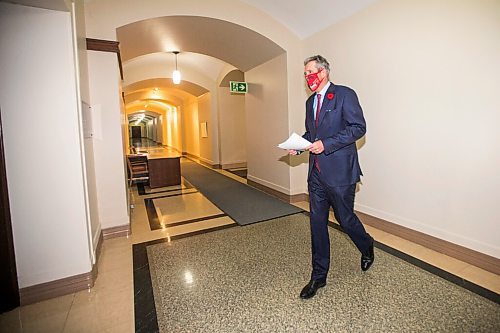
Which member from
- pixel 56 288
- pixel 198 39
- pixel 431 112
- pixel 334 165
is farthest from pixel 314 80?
pixel 198 39

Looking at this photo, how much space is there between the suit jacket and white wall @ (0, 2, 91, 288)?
76.7 inches

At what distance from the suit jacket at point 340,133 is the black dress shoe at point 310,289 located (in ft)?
2.58

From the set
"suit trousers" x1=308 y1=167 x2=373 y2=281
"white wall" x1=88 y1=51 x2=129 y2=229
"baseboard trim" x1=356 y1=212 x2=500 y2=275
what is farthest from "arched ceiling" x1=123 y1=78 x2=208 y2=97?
"suit trousers" x1=308 y1=167 x2=373 y2=281

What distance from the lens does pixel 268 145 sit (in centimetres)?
537

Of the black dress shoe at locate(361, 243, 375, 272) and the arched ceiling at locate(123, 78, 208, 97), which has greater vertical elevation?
the arched ceiling at locate(123, 78, 208, 97)

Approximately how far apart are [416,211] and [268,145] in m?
2.96

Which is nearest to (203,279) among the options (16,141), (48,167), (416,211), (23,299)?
(23,299)

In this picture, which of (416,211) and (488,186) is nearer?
(488,186)

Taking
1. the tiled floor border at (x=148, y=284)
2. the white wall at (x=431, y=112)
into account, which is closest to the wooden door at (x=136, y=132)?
the tiled floor border at (x=148, y=284)

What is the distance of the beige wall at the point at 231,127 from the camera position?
29.1ft

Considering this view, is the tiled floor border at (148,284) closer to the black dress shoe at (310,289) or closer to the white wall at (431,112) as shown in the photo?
the white wall at (431,112)

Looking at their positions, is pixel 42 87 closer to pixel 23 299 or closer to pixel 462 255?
pixel 23 299

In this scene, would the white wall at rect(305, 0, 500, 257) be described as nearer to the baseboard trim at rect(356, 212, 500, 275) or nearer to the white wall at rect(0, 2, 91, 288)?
the baseboard trim at rect(356, 212, 500, 275)

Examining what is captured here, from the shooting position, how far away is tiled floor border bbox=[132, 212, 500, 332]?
1.85 meters
